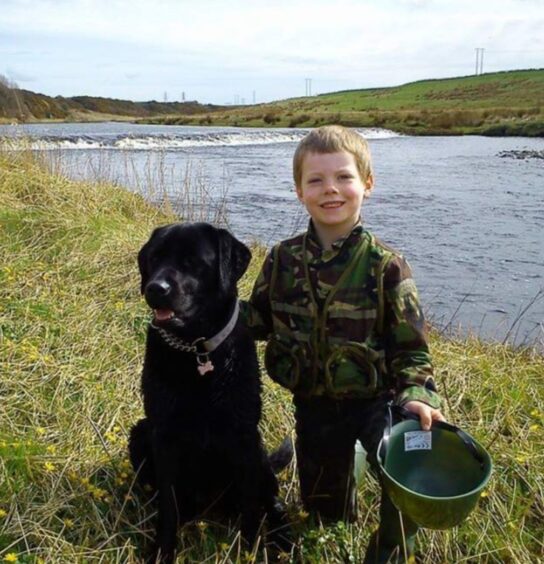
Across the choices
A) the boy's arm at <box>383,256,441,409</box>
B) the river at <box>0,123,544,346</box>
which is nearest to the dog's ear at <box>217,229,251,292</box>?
the boy's arm at <box>383,256,441,409</box>

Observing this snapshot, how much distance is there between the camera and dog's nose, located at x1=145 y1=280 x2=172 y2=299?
2395 millimetres

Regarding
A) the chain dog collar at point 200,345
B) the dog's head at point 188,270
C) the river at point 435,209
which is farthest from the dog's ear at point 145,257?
the river at point 435,209

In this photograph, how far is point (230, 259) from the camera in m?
2.76

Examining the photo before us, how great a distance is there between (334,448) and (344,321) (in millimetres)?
626

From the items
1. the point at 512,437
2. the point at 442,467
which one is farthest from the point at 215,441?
the point at 512,437

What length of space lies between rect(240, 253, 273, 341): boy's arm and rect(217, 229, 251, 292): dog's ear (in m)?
0.14

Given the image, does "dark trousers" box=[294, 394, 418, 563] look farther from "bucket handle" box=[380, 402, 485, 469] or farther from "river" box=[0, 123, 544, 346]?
"river" box=[0, 123, 544, 346]

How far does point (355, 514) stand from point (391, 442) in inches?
29.8

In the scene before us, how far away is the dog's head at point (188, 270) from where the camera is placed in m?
2.47

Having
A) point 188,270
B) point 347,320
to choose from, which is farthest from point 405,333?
point 188,270

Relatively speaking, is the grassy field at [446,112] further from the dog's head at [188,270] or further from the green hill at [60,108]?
the dog's head at [188,270]

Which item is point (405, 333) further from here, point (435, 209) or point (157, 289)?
point (435, 209)

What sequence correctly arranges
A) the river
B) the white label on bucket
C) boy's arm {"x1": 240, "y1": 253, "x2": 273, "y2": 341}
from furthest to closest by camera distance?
the river → boy's arm {"x1": 240, "y1": 253, "x2": 273, "y2": 341} → the white label on bucket

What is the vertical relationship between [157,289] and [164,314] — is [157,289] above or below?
above
